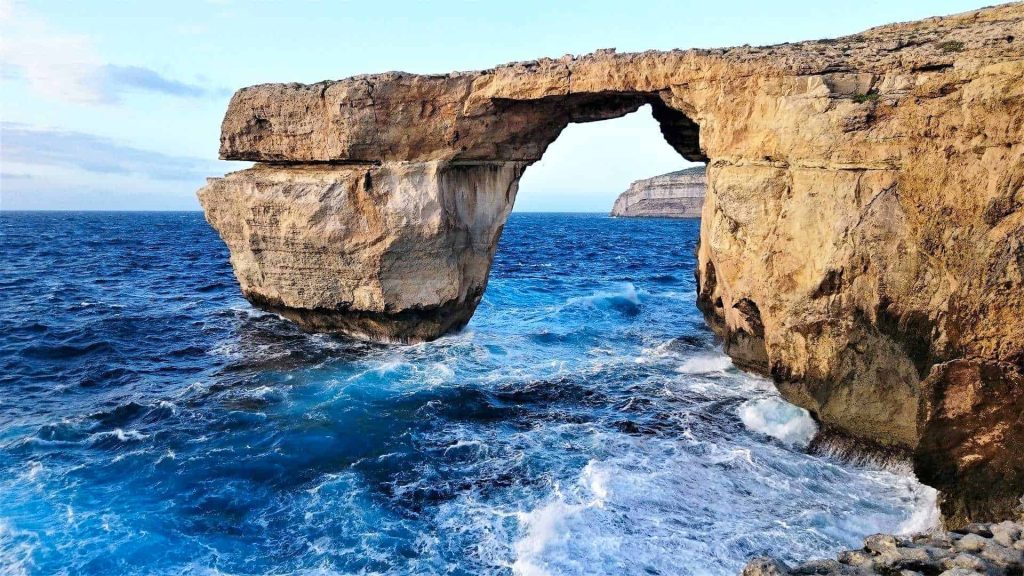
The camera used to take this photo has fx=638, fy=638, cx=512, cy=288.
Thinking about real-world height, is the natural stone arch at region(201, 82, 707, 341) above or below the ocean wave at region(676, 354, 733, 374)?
above

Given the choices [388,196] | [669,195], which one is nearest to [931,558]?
[388,196]

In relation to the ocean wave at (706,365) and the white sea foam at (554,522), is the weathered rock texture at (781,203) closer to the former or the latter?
the ocean wave at (706,365)

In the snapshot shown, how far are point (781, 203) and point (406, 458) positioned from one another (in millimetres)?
8054

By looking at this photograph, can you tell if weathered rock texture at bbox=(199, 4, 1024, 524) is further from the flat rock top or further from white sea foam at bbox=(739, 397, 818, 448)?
white sea foam at bbox=(739, 397, 818, 448)

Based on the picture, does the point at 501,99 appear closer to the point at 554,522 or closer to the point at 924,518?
the point at 554,522

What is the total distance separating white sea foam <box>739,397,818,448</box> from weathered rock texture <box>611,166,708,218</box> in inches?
3396

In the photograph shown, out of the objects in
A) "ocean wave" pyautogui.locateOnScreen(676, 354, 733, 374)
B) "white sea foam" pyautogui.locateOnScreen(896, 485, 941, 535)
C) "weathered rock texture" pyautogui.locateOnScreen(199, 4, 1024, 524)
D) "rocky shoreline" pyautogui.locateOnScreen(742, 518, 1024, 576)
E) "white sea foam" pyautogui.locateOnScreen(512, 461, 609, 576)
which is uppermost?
"weathered rock texture" pyautogui.locateOnScreen(199, 4, 1024, 524)

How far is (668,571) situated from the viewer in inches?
306

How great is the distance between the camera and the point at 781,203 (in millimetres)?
11547

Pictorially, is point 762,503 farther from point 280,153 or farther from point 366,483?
point 280,153

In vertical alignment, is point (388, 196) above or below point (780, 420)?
above

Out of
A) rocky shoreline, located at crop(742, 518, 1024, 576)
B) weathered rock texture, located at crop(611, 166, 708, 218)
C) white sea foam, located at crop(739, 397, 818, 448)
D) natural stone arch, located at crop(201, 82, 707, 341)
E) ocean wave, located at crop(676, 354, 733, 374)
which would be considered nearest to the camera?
rocky shoreline, located at crop(742, 518, 1024, 576)

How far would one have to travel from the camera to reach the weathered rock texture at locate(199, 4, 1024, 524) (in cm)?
886

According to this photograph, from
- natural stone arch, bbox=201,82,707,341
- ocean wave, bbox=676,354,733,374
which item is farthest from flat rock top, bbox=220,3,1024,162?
ocean wave, bbox=676,354,733,374
